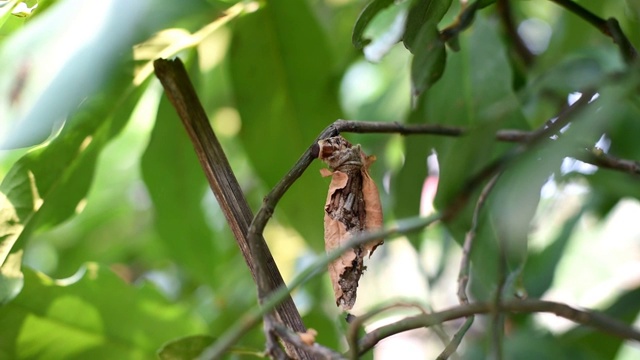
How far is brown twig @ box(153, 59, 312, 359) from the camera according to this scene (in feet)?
1.40

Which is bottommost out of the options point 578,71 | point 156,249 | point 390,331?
point 390,331

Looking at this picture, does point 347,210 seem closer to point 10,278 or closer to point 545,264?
point 10,278

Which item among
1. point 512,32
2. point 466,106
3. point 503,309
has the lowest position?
point 503,309

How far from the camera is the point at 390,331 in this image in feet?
1.12

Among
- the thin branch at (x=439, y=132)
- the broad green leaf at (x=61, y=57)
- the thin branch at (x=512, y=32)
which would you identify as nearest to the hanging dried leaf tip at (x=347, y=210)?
the thin branch at (x=439, y=132)

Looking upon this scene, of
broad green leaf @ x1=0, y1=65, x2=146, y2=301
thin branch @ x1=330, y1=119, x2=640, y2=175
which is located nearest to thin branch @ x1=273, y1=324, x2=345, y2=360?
thin branch @ x1=330, y1=119, x2=640, y2=175

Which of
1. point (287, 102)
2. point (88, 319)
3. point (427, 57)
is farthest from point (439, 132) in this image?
point (88, 319)

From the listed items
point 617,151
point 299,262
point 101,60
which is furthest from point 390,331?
point 299,262

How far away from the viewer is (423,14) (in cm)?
45

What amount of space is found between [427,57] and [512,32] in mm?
438

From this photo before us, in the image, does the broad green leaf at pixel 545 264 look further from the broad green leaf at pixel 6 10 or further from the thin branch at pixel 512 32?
the broad green leaf at pixel 6 10

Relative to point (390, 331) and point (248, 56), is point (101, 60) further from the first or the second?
point (248, 56)

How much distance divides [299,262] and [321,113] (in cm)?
50

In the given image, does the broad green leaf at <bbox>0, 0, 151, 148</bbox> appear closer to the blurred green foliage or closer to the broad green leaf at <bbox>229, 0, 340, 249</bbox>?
the blurred green foliage
